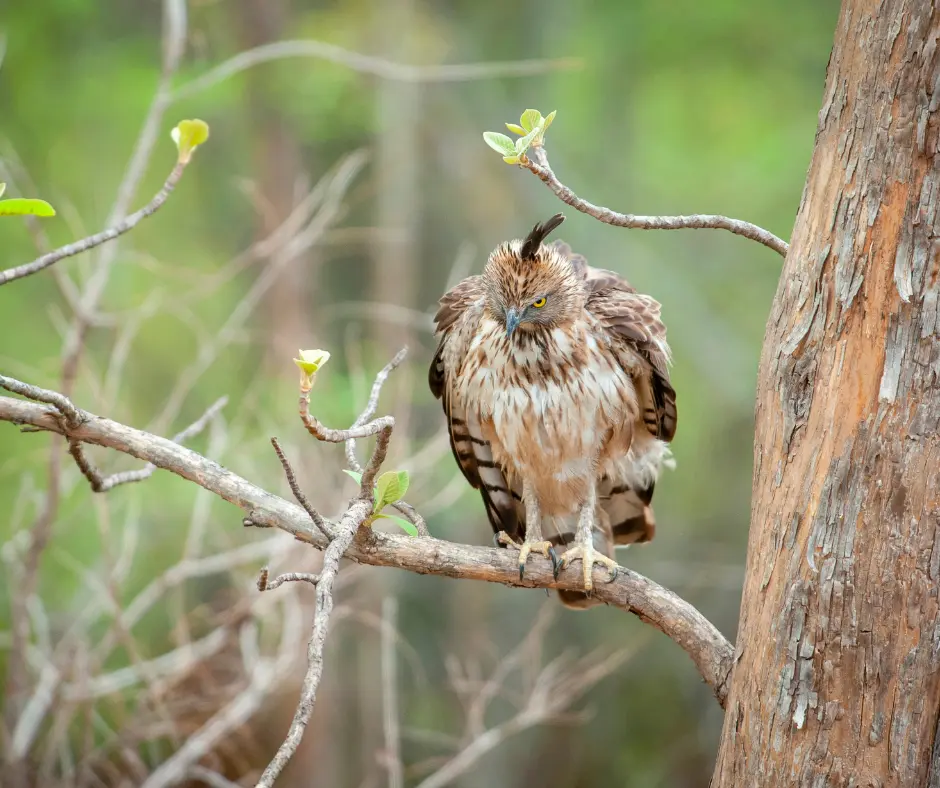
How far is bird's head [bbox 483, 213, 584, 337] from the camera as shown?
8.37 feet

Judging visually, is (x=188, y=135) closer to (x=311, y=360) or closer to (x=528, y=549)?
(x=311, y=360)

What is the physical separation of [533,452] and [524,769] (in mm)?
4188

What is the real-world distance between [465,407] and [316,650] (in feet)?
4.93

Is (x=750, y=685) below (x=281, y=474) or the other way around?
below

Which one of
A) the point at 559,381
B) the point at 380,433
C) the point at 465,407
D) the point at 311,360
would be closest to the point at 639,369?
the point at 559,381

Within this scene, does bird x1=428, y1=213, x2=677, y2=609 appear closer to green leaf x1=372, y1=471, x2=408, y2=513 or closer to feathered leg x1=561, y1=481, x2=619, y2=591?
feathered leg x1=561, y1=481, x2=619, y2=591

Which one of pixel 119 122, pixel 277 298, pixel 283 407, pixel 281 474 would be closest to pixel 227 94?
pixel 119 122

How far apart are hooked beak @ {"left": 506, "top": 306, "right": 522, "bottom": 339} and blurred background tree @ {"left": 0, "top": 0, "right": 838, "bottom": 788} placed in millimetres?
2655

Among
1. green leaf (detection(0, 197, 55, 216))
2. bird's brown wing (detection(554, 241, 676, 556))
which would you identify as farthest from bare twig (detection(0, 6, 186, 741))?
bird's brown wing (detection(554, 241, 676, 556))

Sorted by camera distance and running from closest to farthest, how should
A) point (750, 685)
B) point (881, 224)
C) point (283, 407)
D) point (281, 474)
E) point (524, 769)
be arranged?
point (881, 224) → point (750, 685) → point (281, 474) → point (283, 407) → point (524, 769)

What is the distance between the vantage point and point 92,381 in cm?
276

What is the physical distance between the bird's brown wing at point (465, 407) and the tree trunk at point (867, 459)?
123cm

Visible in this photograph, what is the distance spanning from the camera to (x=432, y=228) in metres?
6.24

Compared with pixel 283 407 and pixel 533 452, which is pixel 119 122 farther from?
pixel 533 452
